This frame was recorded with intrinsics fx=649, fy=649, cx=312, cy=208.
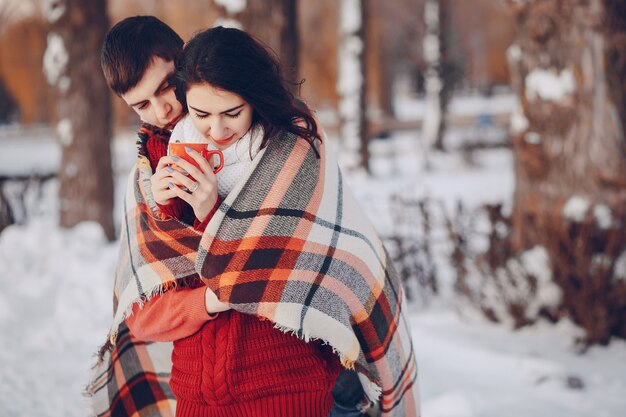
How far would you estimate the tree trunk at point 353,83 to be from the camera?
12211mm

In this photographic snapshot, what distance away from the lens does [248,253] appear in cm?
188

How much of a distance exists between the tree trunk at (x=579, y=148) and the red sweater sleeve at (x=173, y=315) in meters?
2.78

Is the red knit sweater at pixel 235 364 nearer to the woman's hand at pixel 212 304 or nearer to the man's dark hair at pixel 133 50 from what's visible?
the woman's hand at pixel 212 304

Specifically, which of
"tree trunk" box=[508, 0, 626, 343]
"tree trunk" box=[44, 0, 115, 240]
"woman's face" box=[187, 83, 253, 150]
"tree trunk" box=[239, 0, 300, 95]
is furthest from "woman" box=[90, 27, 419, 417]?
"tree trunk" box=[44, 0, 115, 240]

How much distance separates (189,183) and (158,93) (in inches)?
16.3

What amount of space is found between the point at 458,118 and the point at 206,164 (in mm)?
26886

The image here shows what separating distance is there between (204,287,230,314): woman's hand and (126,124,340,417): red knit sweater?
14 millimetres

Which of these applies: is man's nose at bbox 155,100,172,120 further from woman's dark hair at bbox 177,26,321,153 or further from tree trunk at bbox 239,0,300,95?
tree trunk at bbox 239,0,300,95

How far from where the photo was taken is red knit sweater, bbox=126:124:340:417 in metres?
1.90

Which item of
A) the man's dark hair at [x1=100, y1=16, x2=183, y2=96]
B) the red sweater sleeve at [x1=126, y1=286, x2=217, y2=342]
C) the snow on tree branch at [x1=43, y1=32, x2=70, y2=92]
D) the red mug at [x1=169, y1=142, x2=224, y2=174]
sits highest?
the snow on tree branch at [x1=43, y1=32, x2=70, y2=92]

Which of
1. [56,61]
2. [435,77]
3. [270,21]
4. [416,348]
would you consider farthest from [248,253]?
[435,77]

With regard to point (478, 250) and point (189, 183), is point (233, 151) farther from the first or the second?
point (478, 250)

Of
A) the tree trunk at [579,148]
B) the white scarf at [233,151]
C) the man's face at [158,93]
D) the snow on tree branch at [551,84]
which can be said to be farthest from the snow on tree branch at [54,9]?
the white scarf at [233,151]

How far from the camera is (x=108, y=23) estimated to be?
7129 mm
